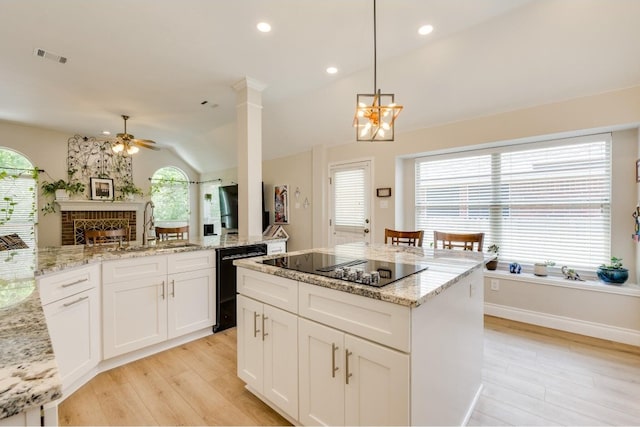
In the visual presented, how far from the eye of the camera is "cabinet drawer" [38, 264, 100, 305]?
1.81 m

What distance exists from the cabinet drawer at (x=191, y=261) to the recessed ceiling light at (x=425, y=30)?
294 centimetres

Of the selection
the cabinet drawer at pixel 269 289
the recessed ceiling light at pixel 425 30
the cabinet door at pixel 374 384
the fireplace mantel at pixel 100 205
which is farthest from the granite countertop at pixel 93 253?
the fireplace mantel at pixel 100 205

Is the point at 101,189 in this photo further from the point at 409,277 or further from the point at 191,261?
the point at 409,277

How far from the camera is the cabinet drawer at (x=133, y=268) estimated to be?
2.36 m

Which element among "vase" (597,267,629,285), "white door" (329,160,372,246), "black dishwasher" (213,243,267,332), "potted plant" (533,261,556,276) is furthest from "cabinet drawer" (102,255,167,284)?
"vase" (597,267,629,285)

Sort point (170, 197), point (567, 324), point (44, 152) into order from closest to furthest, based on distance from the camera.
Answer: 1. point (567, 324)
2. point (44, 152)
3. point (170, 197)

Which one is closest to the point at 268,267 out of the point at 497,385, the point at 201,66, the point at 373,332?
the point at 373,332

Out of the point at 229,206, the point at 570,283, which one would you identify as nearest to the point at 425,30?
the point at 570,283

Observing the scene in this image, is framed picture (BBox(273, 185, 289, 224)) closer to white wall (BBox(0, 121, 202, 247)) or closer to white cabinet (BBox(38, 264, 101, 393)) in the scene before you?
white cabinet (BBox(38, 264, 101, 393))

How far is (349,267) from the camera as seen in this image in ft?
5.75

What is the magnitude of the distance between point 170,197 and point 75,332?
6.37 meters

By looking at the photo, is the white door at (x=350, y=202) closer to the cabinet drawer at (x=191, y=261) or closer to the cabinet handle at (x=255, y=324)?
the cabinet drawer at (x=191, y=261)

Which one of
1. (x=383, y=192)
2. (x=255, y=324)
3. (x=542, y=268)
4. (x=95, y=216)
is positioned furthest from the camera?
(x=95, y=216)

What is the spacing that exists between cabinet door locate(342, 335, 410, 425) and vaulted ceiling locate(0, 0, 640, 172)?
2530mm
